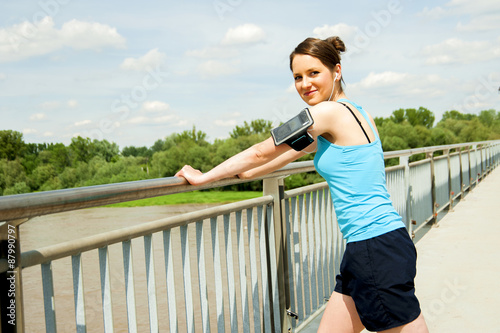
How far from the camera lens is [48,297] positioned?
4.48ft

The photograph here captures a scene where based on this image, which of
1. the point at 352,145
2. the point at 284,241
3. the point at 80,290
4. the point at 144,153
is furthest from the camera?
the point at 144,153

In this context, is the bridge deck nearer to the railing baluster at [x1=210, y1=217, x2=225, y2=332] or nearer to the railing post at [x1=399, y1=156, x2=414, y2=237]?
the railing post at [x1=399, y1=156, x2=414, y2=237]

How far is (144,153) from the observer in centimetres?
10281

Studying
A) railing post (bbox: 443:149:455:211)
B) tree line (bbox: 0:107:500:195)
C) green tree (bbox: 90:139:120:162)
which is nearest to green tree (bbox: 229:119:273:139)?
tree line (bbox: 0:107:500:195)

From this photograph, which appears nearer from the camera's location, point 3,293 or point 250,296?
point 3,293

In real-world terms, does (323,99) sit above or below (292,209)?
above

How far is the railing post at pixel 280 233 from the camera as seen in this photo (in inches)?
104

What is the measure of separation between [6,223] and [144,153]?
104 m

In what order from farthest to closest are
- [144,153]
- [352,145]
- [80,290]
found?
[144,153] < [352,145] < [80,290]

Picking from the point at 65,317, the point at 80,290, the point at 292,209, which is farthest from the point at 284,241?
the point at 65,317

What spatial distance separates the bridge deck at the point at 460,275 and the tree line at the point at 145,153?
25778 millimetres

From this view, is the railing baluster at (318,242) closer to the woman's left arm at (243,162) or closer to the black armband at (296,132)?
the woman's left arm at (243,162)

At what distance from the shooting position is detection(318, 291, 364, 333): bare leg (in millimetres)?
1673

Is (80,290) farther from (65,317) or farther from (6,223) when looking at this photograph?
(65,317)
